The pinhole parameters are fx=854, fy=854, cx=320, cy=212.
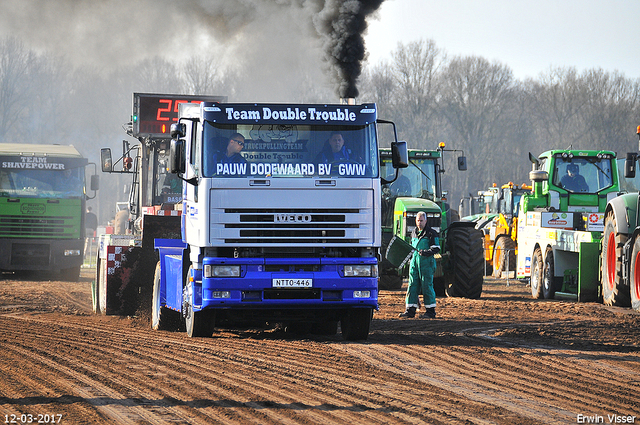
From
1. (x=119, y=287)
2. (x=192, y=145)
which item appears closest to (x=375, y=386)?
(x=192, y=145)

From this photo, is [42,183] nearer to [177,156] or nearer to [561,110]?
[177,156]

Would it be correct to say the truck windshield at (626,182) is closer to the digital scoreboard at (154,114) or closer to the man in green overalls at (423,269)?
the man in green overalls at (423,269)

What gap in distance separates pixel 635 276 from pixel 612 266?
1076 millimetres

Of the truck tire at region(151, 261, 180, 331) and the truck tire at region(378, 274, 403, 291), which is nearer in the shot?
the truck tire at region(151, 261, 180, 331)

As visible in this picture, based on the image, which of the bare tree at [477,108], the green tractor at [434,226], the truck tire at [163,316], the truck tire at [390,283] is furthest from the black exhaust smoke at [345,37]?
the bare tree at [477,108]

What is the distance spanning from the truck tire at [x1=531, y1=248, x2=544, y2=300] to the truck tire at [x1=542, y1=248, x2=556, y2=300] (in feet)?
0.43

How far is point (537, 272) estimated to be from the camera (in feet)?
62.4

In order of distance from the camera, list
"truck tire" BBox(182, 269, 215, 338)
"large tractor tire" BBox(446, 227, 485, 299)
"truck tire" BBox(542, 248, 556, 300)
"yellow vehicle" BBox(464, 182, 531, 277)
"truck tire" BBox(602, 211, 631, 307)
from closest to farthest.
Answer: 1. "truck tire" BBox(182, 269, 215, 338)
2. "truck tire" BBox(602, 211, 631, 307)
3. "large tractor tire" BBox(446, 227, 485, 299)
4. "truck tire" BBox(542, 248, 556, 300)
5. "yellow vehicle" BBox(464, 182, 531, 277)

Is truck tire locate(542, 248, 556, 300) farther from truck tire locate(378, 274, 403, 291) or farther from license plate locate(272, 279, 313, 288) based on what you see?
license plate locate(272, 279, 313, 288)

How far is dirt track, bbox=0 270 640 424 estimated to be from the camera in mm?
6551

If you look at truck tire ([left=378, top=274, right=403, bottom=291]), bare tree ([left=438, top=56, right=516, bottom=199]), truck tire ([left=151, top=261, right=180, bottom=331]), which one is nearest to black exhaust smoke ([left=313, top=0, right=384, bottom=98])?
truck tire ([left=378, top=274, right=403, bottom=291])

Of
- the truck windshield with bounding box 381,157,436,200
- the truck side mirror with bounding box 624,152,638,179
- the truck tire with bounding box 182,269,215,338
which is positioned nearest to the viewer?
the truck tire with bounding box 182,269,215,338

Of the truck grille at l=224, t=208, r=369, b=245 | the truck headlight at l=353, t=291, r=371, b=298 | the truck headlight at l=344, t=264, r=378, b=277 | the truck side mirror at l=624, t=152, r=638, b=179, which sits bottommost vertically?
the truck headlight at l=353, t=291, r=371, b=298

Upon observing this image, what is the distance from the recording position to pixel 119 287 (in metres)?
14.3
